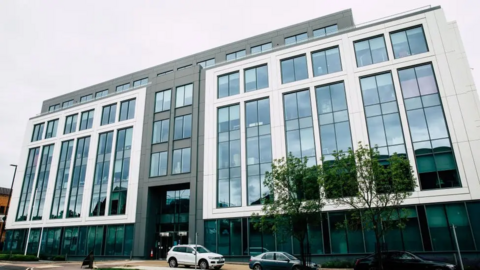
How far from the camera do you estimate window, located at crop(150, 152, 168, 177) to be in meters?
35.7

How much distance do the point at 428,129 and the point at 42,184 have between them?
4739cm

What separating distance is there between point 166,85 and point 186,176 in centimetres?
1219

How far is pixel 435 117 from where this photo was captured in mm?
25562

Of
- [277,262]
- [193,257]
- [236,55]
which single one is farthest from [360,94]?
[193,257]

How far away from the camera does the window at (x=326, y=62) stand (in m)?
30.9

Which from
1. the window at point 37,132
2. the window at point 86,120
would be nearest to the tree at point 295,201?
the window at point 86,120

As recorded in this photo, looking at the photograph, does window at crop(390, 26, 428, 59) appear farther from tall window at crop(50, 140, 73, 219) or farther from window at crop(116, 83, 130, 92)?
tall window at crop(50, 140, 73, 219)

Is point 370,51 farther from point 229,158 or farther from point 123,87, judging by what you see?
point 123,87

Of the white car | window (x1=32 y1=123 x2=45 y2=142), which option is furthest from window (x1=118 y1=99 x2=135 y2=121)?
the white car

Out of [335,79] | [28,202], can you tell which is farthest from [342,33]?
[28,202]

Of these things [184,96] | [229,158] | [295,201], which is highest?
[184,96]

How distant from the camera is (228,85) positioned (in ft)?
117

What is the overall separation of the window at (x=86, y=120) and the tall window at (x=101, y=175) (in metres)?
3.54

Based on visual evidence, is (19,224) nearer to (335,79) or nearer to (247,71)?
(247,71)
